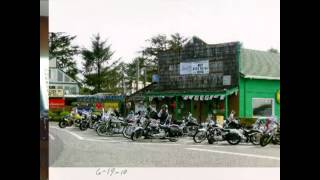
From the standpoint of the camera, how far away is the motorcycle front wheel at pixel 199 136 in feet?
18.5

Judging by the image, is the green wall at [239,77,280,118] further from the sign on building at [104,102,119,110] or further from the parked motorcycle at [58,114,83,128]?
the parked motorcycle at [58,114,83,128]

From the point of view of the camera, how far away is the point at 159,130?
5.70m

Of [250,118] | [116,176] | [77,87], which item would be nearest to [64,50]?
[77,87]

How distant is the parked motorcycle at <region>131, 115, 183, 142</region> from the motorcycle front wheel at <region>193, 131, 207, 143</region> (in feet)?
0.53

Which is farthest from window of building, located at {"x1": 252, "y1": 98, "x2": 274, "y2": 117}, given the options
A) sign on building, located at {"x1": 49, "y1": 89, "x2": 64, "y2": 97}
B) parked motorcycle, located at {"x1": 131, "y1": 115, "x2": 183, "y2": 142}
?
sign on building, located at {"x1": 49, "y1": 89, "x2": 64, "y2": 97}

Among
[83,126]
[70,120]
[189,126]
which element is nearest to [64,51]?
[70,120]

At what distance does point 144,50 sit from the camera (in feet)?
18.0

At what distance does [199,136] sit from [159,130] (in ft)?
1.42

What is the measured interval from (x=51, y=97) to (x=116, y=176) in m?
1.02

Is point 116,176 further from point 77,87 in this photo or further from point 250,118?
point 250,118

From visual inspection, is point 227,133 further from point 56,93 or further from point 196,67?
point 56,93
